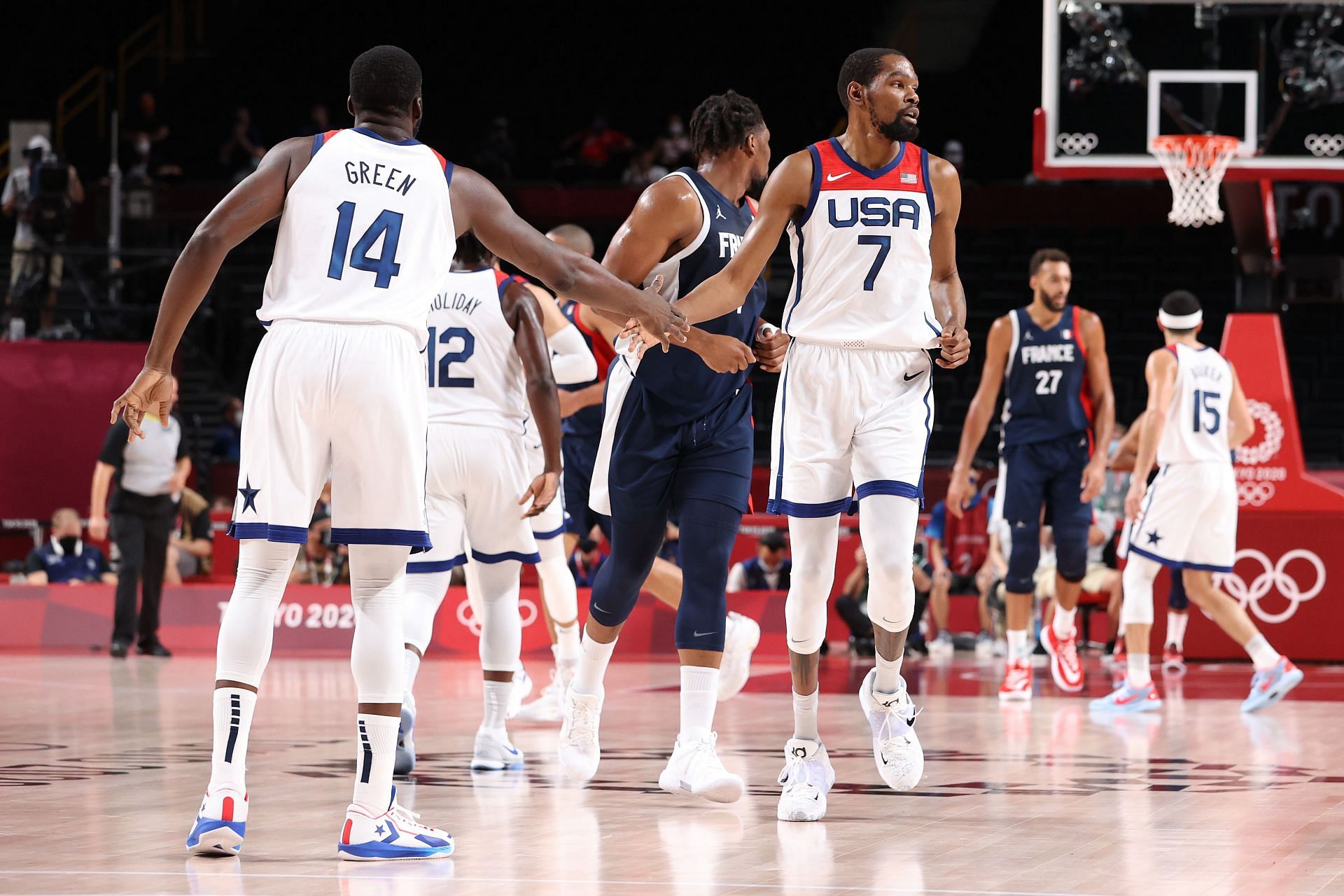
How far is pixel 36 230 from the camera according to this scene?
19062 millimetres

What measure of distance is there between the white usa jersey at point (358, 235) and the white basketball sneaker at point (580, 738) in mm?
1770

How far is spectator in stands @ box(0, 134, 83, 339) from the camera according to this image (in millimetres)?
18203

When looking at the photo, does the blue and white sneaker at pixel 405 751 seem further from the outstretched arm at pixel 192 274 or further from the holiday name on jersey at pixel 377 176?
the holiday name on jersey at pixel 377 176

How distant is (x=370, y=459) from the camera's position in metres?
4.42

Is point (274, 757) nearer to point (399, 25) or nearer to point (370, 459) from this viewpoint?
point (370, 459)

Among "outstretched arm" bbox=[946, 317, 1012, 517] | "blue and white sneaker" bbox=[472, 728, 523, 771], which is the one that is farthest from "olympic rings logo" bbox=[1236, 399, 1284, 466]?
"blue and white sneaker" bbox=[472, 728, 523, 771]

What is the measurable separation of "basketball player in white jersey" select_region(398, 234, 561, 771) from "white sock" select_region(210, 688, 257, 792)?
76.3 inches

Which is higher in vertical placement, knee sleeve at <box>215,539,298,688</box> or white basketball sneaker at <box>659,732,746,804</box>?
knee sleeve at <box>215,539,298,688</box>

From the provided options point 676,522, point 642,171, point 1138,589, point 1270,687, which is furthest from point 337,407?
point 642,171

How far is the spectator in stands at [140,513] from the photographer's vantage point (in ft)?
40.9

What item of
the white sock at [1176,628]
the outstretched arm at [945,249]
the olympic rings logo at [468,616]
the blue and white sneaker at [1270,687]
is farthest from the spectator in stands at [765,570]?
the outstretched arm at [945,249]

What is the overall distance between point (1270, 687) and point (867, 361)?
14.1 feet

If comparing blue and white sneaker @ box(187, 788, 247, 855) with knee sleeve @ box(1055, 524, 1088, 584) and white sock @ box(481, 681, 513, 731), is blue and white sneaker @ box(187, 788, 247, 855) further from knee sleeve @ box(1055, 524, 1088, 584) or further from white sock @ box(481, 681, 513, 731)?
knee sleeve @ box(1055, 524, 1088, 584)

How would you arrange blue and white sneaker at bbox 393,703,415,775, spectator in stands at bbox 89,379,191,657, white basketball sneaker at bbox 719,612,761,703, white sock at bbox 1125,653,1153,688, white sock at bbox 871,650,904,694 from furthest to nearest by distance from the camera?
spectator in stands at bbox 89,379,191,657, white sock at bbox 1125,653,1153,688, white basketball sneaker at bbox 719,612,761,703, blue and white sneaker at bbox 393,703,415,775, white sock at bbox 871,650,904,694
